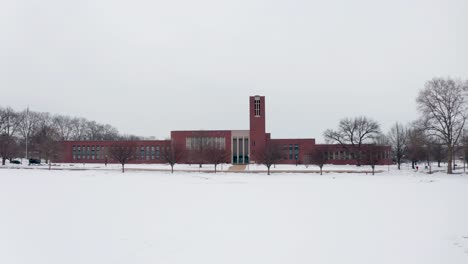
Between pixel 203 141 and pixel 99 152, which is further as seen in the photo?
pixel 99 152

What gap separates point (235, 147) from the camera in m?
77.9

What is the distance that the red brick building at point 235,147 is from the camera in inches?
2913

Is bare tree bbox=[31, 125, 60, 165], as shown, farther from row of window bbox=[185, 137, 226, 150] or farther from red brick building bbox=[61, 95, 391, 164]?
row of window bbox=[185, 137, 226, 150]

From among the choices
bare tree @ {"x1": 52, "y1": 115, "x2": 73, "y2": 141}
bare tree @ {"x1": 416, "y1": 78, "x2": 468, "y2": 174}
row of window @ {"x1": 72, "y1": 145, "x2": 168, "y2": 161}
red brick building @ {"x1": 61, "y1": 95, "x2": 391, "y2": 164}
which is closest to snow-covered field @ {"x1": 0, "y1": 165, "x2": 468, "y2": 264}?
bare tree @ {"x1": 416, "y1": 78, "x2": 468, "y2": 174}

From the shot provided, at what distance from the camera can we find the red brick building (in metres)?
74.0

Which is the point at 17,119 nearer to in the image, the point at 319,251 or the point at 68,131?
the point at 68,131

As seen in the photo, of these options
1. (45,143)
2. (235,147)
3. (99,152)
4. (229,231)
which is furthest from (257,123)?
(229,231)

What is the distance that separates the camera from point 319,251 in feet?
28.4

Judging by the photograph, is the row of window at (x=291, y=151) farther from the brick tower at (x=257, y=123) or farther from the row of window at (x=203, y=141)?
the row of window at (x=203, y=141)

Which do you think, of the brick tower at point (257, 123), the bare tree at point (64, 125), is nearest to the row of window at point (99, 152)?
the brick tower at point (257, 123)

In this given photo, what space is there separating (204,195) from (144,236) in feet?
29.4

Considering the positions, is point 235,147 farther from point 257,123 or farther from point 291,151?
point 291,151

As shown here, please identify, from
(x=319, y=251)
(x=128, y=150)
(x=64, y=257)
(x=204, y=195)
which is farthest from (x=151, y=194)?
(x=128, y=150)

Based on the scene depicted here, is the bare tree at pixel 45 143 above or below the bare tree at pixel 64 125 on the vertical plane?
below
